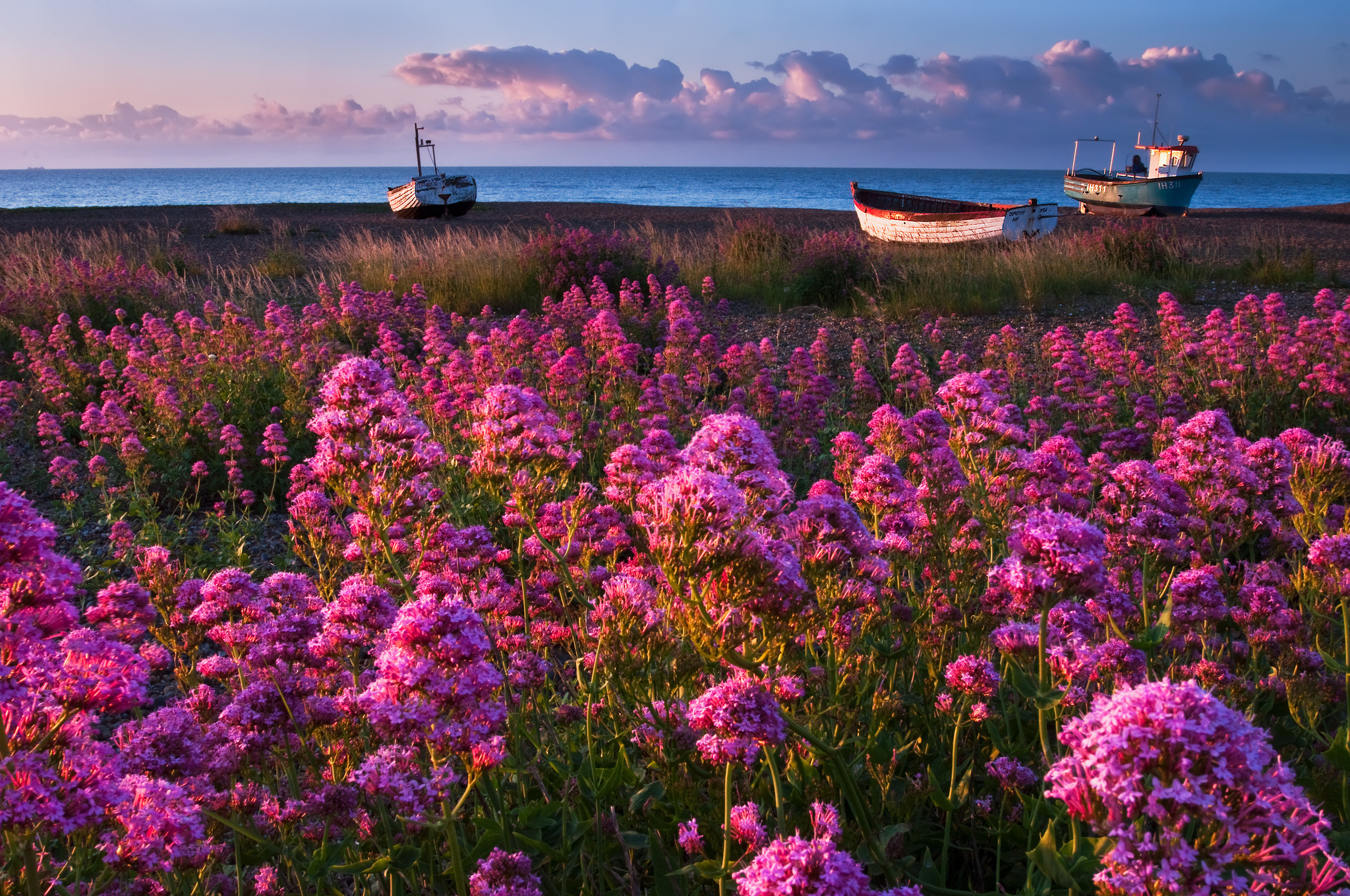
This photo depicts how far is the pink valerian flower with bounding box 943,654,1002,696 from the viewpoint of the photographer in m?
2.42

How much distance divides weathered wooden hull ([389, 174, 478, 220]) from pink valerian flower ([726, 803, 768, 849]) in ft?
137

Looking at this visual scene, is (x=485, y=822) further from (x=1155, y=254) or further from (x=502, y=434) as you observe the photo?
(x=1155, y=254)

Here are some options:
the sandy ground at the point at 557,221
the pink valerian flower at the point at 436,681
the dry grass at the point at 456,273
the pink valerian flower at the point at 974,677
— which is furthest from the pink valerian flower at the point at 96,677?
the sandy ground at the point at 557,221

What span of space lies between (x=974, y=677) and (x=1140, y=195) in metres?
49.4

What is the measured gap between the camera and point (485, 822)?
7.03 ft

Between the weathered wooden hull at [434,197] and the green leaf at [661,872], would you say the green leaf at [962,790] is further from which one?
the weathered wooden hull at [434,197]

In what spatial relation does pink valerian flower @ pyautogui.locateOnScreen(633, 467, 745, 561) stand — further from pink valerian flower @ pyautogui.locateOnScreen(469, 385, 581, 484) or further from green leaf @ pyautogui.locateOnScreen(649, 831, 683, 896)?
pink valerian flower @ pyautogui.locateOnScreen(469, 385, 581, 484)

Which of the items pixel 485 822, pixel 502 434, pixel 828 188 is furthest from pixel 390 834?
pixel 828 188

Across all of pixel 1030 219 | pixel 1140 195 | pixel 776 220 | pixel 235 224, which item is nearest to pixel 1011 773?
pixel 1030 219

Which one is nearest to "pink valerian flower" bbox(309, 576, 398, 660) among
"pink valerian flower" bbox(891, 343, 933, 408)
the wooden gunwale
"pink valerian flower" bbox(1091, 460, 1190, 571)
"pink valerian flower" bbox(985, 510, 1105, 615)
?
"pink valerian flower" bbox(985, 510, 1105, 615)

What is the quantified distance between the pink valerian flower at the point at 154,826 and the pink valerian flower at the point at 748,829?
46.8 inches

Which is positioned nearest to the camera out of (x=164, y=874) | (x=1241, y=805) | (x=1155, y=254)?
(x=1241, y=805)

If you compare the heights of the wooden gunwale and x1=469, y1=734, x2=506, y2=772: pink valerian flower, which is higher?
the wooden gunwale

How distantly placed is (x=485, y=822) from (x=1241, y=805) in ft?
5.49
